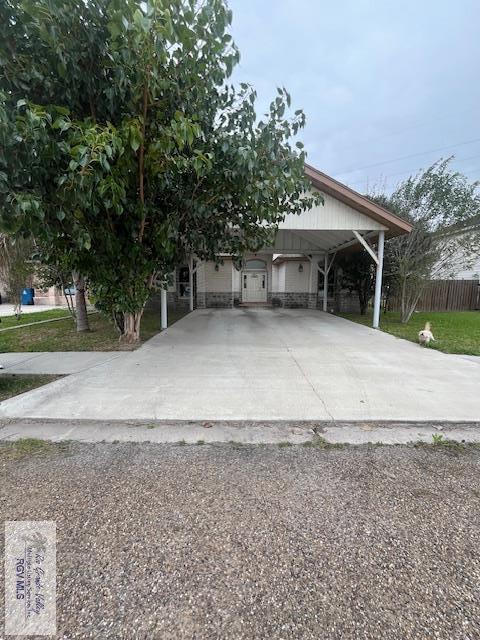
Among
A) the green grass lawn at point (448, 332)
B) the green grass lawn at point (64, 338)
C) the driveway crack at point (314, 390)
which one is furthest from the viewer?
the green grass lawn at point (448, 332)

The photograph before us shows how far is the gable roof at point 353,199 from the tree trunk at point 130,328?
19.1 feet

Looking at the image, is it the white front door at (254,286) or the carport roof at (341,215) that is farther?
the white front door at (254,286)

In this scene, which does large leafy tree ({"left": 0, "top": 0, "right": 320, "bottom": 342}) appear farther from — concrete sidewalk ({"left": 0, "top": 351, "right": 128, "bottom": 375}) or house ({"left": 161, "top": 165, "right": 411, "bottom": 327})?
house ({"left": 161, "top": 165, "right": 411, "bottom": 327})

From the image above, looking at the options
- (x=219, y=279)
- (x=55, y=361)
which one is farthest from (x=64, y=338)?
(x=219, y=279)

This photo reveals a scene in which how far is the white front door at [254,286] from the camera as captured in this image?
18.4m

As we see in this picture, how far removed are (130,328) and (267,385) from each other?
12.9 feet

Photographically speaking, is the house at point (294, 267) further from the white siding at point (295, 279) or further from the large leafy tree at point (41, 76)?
the large leafy tree at point (41, 76)

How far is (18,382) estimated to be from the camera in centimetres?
458

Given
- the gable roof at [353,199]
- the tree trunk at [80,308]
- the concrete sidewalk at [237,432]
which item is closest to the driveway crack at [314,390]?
the concrete sidewalk at [237,432]

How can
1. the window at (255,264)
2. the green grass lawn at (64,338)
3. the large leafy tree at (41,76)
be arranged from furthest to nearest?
the window at (255,264) → the green grass lawn at (64,338) → the large leafy tree at (41,76)

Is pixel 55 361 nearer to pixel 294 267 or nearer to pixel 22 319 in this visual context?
pixel 22 319

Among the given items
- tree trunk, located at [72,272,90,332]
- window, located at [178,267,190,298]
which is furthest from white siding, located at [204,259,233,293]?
tree trunk, located at [72,272,90,332]

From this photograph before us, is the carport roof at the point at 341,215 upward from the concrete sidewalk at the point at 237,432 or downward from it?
upward

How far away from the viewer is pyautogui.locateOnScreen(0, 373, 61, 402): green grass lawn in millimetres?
4195
